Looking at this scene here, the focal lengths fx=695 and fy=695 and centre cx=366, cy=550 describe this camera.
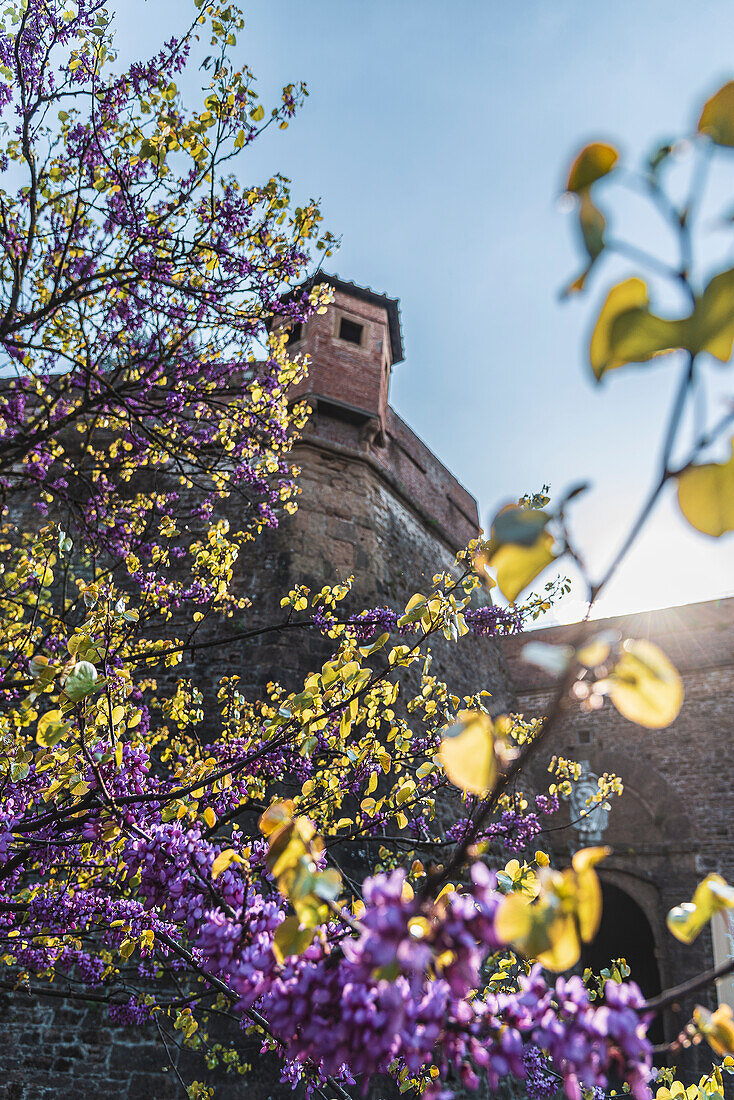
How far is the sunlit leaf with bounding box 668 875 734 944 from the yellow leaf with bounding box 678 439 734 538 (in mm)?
679

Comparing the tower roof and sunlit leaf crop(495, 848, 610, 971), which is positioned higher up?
the tower roof

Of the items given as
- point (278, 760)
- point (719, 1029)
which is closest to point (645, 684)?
point (719, 1029)

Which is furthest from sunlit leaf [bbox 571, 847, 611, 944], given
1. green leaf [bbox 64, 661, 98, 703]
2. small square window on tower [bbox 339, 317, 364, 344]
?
small square window on tower [bbox 339, 317, 364, 344]

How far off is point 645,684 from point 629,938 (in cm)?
1319

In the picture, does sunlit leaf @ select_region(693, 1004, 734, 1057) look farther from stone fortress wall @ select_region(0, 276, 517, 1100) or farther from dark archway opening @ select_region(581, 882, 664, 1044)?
dark archway opening @ select_region(581, 882, 664, 1044)

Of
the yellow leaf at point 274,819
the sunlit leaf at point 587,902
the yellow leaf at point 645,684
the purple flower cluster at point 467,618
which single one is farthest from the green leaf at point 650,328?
the purple flower cluster at point 467,618

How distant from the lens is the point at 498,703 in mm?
12742

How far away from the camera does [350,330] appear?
462 inches

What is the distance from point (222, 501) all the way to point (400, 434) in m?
4.01

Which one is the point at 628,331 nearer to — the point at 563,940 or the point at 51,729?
the point at 563,940

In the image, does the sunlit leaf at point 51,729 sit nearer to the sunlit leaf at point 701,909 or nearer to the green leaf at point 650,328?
the sunlit leaf at point 701,909

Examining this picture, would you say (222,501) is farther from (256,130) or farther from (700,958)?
(700,958)

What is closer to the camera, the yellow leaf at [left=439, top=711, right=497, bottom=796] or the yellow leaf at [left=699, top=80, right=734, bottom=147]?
the yellow leaf at [left=699, top=80, right=734, bottom=147]

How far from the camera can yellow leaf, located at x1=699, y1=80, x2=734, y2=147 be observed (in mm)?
664
